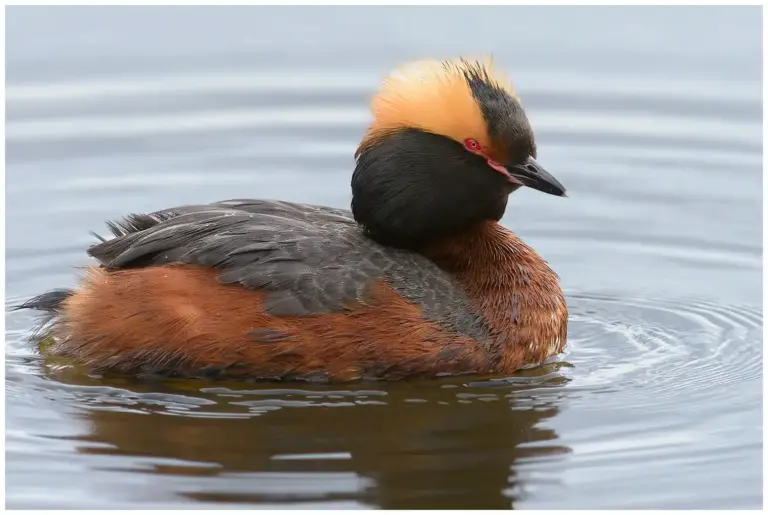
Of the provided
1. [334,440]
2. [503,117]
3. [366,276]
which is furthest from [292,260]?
[503,117]

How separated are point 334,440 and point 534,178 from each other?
88.5 inches

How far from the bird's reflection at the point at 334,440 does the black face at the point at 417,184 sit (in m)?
1.11

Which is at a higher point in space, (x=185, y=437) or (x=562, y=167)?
(x=562, y=167)

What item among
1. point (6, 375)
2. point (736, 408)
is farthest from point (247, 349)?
point (736, 408)

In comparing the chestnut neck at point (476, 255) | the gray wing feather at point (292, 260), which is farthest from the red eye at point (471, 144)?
the gray wing feather at point (292, 260)

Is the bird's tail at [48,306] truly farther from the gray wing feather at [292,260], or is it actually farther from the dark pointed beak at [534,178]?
the dark pointed beak at [534,178]

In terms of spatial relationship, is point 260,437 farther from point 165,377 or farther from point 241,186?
point 241,186

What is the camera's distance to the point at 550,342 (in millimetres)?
10711

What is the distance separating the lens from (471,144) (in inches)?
403

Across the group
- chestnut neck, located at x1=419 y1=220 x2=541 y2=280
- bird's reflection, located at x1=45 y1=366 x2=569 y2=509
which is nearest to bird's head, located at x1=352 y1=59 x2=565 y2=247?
chestnut neck, located at x1=419 y1=220 x2=541 y2=280

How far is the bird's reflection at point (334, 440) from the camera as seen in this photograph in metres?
8.66

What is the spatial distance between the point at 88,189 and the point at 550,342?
5.11 meters

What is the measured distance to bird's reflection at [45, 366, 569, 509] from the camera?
28.4 ft

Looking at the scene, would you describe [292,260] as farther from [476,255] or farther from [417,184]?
[476,255]
